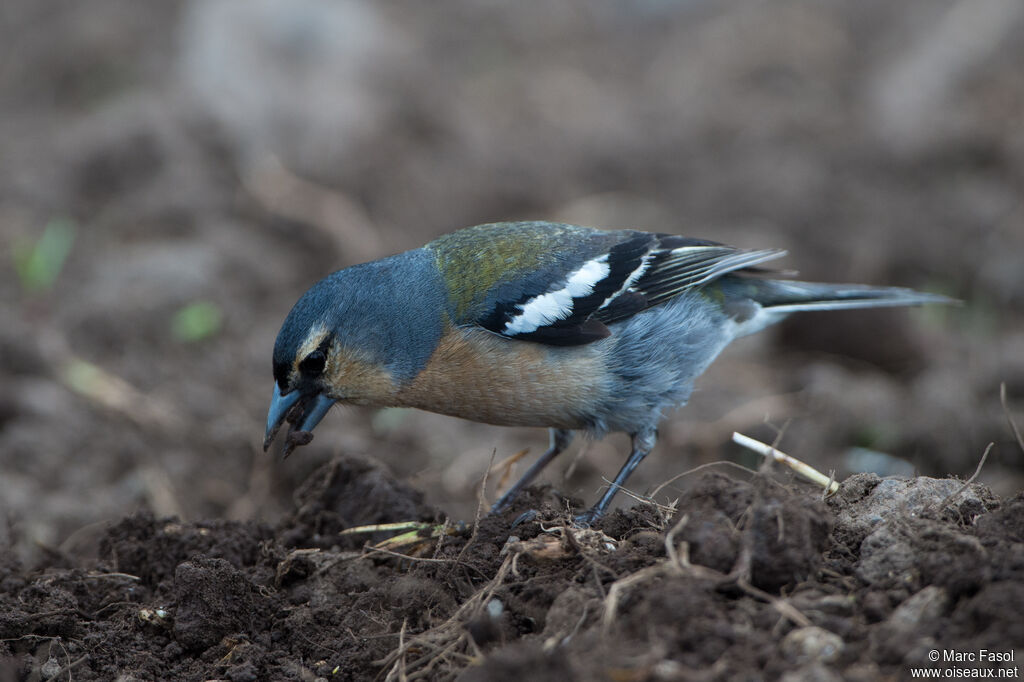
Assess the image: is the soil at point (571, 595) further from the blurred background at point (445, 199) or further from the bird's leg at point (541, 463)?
the blurred background at point (445, 199)

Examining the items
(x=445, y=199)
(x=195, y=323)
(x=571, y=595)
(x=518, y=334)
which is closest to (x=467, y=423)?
(x=195, y=323)

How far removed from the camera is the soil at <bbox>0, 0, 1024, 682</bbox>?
10.2 feet

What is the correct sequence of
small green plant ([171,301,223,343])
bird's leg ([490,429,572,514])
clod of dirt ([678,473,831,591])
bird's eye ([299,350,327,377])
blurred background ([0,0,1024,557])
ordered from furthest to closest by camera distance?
small green plant ([171,301,223,343]) < blurred background ([0,0,1024,557]) < bird's leg ([490,429,572,514]) < bird's eye ([299,350,327,377]) < clod of dirt ([678,473,831,591])

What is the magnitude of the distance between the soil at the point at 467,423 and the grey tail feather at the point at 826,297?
717 millimetres

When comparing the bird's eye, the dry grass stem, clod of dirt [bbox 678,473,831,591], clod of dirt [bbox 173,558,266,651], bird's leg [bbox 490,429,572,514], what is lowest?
bird's leg [bbox 490,429,572,514]

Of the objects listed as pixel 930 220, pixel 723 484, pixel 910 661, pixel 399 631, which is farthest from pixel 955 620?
pixel 930 220

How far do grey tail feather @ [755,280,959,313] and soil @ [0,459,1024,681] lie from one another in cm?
194

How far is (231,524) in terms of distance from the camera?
4.39 metres

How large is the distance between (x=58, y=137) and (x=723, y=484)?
A: 8.89 meters

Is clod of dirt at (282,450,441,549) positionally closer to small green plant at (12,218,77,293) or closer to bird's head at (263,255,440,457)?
bird's head at (263,255,440,457)

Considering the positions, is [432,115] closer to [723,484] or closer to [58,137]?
[58,137]

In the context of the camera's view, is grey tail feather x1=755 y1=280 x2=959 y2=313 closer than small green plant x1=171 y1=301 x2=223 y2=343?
Yes

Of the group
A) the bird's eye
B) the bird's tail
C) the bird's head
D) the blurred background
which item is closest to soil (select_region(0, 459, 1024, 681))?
the bird's head

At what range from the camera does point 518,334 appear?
4633mm
